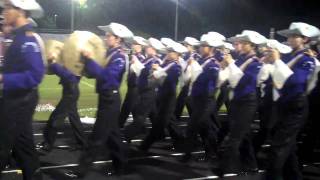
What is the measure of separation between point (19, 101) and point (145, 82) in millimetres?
4744

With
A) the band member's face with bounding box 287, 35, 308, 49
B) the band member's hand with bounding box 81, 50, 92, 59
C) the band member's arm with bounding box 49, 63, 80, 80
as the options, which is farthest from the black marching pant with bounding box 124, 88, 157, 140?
the band member's face with bounding box 287, 35, 308, 49

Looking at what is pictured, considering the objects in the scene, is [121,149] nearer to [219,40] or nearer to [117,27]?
[117,27]

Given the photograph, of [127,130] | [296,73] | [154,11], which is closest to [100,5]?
[154,11]

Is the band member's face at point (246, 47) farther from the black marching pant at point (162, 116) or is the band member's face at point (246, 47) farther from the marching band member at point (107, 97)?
the black marching pant at point (162, 116)

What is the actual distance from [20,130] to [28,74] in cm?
58

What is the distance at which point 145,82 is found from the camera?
Answer: 32.3 feet

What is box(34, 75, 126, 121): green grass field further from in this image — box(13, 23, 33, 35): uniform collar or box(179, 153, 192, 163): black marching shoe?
box(13, 23, 33, 35): uniform collar

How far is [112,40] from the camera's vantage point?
279 inches

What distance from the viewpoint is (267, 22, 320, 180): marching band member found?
6.09 meters

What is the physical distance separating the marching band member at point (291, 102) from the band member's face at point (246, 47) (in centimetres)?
103

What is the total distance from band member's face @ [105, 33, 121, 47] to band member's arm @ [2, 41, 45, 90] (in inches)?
75.2

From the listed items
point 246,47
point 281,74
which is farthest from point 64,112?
point 281,74

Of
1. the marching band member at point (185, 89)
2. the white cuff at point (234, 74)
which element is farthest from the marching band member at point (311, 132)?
the marching band member at point (185, 89)

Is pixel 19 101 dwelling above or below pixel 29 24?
below
